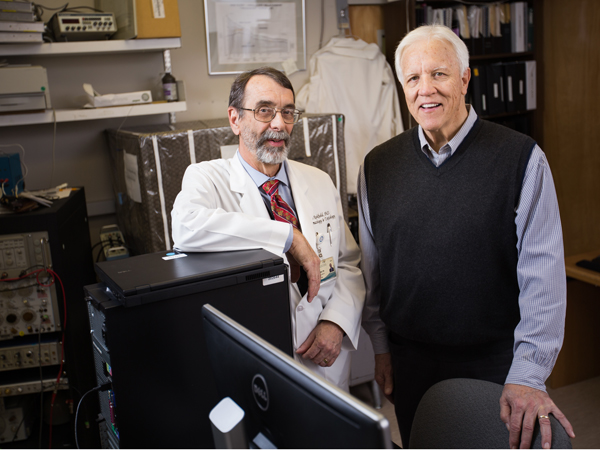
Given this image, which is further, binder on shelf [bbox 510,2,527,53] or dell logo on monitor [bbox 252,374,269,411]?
binder on shelf [bbox 510,2,527,53]

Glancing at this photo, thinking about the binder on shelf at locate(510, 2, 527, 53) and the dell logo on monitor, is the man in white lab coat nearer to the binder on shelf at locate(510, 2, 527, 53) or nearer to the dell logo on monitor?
the dell logo on monitor

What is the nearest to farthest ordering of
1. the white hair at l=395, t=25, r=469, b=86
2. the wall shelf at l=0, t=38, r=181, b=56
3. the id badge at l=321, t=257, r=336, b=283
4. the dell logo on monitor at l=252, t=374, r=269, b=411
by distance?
the dell logo on monitor at l=252, t=374, r=269, b=411
the white hair at l=395, t=25, r=469, b=86
the id badge at l=321, t=257, r=336, b=283
the wall shelf at l=0, t=38, r=181, b=56

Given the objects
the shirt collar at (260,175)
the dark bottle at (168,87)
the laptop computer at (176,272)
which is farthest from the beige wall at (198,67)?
the laptop computer at (176,272)

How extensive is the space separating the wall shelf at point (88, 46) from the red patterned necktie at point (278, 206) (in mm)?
1216

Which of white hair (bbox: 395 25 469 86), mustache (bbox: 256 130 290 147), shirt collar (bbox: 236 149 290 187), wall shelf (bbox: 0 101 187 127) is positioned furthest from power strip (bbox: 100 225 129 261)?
white hair (bbox: 395 25 469 86)

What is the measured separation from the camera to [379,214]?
1440mm

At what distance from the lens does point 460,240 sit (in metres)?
1.30

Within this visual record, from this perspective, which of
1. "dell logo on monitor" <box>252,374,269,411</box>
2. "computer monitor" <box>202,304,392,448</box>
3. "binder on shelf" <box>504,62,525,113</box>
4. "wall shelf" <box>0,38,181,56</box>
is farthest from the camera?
"binder on shelf" <box>504,62,525,113</box>

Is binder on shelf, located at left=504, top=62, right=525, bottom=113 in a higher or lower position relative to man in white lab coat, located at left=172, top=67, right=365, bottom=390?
higher

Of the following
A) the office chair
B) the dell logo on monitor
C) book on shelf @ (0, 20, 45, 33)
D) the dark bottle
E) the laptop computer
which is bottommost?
the office chair

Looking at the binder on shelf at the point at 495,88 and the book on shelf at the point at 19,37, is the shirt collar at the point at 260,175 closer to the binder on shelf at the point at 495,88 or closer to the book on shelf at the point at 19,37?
the book on shelf at the point at 19,37

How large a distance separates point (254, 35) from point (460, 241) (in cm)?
211

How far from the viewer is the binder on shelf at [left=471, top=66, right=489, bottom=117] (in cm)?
343

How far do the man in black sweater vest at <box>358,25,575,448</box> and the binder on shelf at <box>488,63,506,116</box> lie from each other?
2.30 meters
